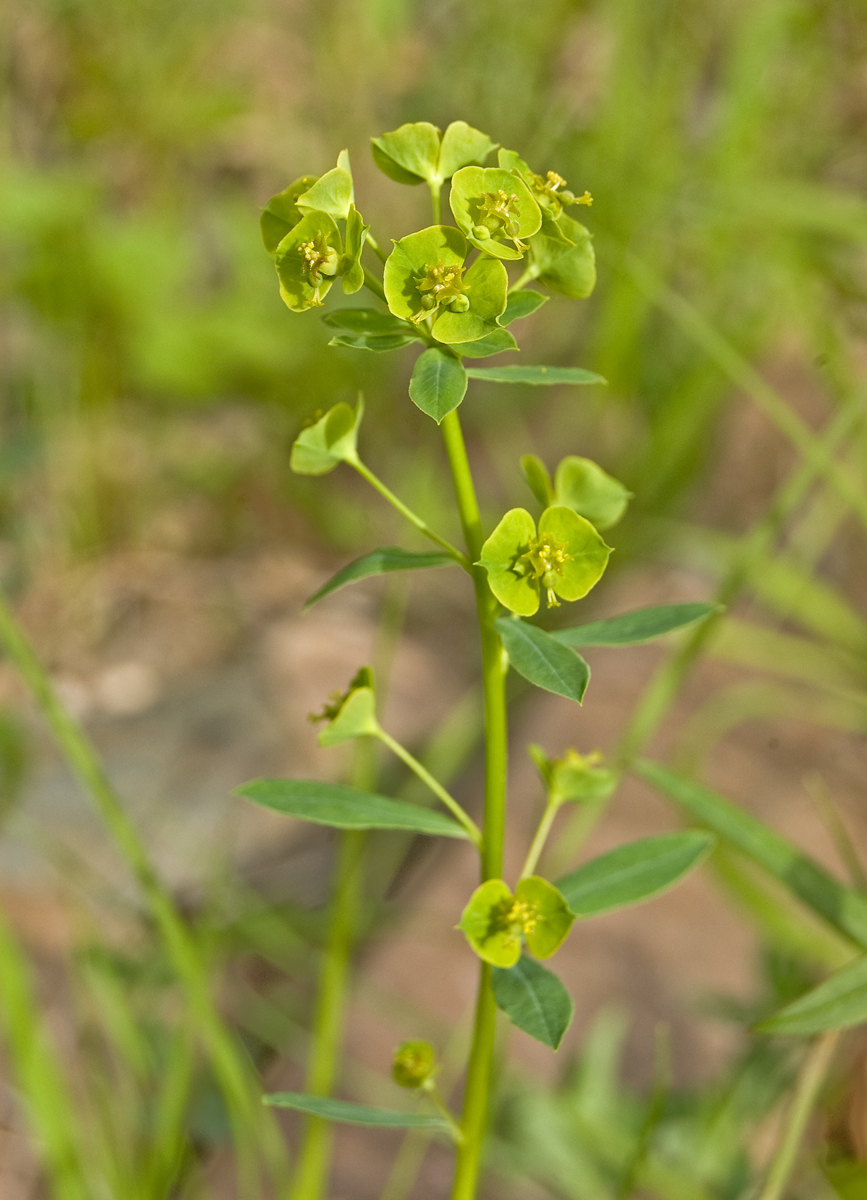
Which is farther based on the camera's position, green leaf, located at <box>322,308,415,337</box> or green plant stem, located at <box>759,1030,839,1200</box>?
green plant stem, located at <box>759,1030,839,1200</box>

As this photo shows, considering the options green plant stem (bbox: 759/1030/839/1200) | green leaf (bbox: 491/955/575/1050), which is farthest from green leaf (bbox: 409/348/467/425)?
green plant stem (bbox: 759/1030/839/1200)

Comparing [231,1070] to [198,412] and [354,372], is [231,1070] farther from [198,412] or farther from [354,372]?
[198,412]

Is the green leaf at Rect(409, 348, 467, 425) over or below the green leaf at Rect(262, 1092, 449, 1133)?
over

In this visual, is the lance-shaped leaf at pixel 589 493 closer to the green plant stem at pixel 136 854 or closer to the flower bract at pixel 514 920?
the flower bract at pixel 514 920

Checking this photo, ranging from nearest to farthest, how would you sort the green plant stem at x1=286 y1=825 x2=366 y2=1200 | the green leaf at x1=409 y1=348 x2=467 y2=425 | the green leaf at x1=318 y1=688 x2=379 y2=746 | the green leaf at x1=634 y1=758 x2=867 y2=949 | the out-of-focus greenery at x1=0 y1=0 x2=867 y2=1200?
the green leaf at x1=409 y1=348 x2=467 y2=425
the green leaf at x1=318 y1=688 x2=379 y2=746
the green leaf at x1=634 y1=758 x2=867 y2=949
the green plant stem at x1=286 y1=825 x2=366 y2=1200
the out-of-focus greenery at x1=0 y1=0 x2=867 y2=1200

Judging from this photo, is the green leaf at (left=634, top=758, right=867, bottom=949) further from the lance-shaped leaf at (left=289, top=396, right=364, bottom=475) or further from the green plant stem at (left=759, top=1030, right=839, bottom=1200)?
the lance-shaped leaf at (left=289, top=396, right=364, bottom=475)

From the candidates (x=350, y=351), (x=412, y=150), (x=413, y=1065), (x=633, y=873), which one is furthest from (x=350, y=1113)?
(x=350, y=351)
